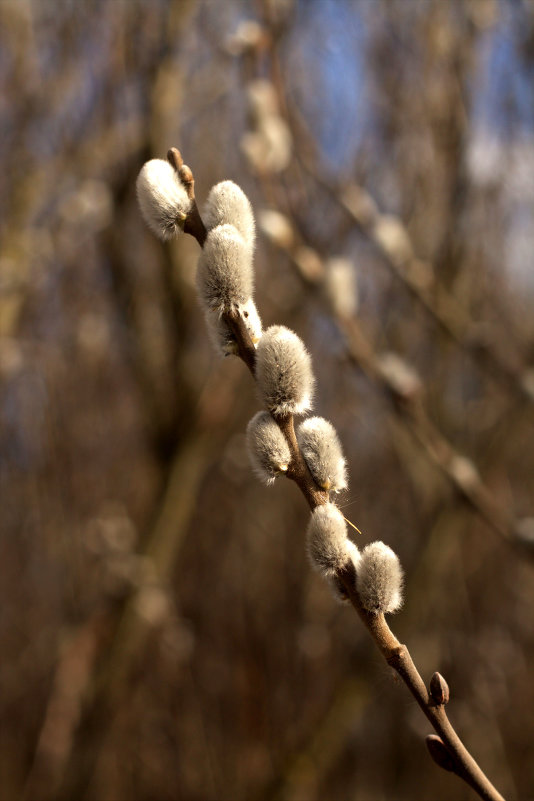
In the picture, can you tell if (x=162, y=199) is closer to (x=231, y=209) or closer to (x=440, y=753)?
(x=231, y=209)

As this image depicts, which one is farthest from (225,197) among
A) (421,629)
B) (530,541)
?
(421,629)

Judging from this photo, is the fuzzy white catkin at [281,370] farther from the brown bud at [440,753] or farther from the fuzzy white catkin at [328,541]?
the brown bud at [440,753]

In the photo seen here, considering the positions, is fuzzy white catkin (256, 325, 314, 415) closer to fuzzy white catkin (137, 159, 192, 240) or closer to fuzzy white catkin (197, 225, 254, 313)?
fuzzy white catkin (197, 225, 254, 313)

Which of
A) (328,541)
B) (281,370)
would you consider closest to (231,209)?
(281,370)

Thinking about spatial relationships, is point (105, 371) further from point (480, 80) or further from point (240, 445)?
point (480, 80)

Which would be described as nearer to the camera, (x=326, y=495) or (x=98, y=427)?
(x=326, y=495)

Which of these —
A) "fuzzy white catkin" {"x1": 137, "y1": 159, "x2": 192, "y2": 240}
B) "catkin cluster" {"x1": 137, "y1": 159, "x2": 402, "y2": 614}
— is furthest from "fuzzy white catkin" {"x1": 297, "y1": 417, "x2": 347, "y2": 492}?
"fuzzy white catkin" {"x1": 137, "y1": 159, "x2": 192, "y2": 240}

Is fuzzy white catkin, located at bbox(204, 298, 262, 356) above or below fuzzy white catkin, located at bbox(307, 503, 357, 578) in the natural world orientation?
above
